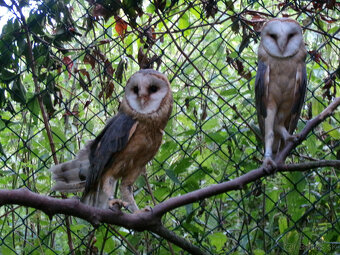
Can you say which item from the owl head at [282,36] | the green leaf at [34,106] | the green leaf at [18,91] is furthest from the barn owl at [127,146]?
the owl head at [282,36]

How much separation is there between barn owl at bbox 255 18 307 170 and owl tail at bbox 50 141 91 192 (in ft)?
Result: 3.23

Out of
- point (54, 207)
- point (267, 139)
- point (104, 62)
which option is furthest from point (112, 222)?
point (104, 62)

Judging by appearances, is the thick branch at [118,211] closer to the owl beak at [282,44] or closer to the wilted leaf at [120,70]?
the owl beak at [282,44]

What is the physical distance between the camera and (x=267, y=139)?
103 inches

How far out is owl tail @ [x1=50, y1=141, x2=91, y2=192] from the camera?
2400 mm

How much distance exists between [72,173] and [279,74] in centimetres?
125

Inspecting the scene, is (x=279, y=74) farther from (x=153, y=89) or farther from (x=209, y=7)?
(x=153, y=89)

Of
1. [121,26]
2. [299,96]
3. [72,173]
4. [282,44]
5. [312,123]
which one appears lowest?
[312,123]

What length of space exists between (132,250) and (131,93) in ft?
2.78

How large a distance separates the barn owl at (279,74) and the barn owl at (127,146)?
0.57 meters

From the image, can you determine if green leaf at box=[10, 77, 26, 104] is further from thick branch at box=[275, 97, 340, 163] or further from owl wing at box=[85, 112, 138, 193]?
thick branch at box=[275, 97, 340, 163]

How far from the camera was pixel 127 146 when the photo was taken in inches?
94.9

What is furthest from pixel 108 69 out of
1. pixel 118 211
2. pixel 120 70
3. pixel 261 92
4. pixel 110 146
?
pixel 118 211

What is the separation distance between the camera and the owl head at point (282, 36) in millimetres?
2660
